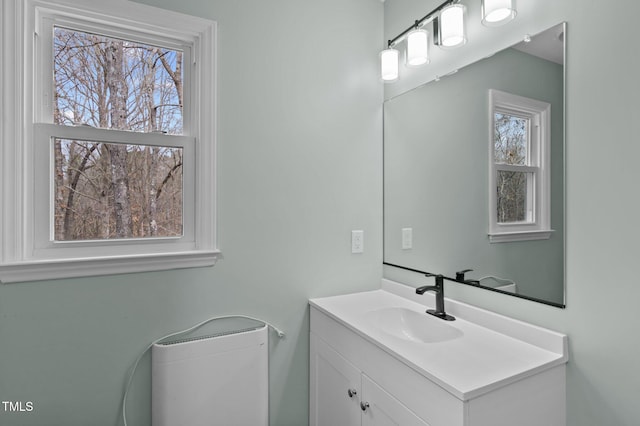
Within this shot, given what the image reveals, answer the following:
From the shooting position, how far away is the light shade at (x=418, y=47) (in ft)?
5.23

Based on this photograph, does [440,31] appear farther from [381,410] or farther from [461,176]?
[381,410]

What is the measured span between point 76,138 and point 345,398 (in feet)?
5.00

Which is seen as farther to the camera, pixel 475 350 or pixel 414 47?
pixel 414 47

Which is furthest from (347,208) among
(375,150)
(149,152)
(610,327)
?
(610,327)

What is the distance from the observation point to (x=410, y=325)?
1556 millimetres

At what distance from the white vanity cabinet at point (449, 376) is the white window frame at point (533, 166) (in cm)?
33

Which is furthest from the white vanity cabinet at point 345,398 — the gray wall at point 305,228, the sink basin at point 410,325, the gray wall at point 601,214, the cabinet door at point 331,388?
the gray wall at point 601,214

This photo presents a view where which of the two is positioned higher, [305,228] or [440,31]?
[440,31]

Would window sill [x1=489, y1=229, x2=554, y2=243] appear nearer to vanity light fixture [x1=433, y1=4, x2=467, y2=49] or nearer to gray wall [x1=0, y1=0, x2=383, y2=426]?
gray wall [x1=0, y1=0, x2=383, y2=426]

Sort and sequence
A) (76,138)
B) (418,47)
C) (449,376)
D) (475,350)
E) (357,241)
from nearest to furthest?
1. (449,376)
2. (475,350)
3. (76,138)
4. (418,47)
5. (357,241)

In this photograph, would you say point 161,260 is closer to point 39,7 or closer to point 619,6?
point 39,7

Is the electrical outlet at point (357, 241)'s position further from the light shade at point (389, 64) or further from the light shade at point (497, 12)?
the light shade at point (497, 12)

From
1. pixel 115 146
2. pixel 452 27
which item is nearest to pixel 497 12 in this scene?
pixel 452 27

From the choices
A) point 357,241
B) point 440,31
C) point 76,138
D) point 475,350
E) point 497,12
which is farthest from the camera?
point 357,241
